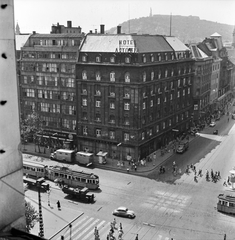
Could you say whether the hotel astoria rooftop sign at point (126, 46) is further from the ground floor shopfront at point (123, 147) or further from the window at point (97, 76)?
the ground floor shopfront at point (123, 147)

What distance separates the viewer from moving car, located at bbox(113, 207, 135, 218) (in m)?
39.6

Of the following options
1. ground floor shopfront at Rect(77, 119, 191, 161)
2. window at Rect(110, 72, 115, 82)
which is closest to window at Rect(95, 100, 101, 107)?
window at Rect(110, 72, 115, 82)

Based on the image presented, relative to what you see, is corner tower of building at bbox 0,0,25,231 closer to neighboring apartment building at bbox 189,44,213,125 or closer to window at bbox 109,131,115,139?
window at bbox 109,131,115,139

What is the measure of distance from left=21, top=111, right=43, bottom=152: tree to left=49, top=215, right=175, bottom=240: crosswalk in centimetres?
3123

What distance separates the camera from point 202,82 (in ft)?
300

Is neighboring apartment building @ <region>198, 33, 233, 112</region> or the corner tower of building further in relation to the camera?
neighboring apartment building @ <region>198, 33, 233, 112</region>

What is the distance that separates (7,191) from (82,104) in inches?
2280

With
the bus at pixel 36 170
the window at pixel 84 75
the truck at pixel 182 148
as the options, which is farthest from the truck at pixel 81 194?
the truck at pixel 182 148

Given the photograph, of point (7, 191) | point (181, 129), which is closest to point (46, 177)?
point (181, 129)

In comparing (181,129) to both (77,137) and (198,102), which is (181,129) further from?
(77,137)

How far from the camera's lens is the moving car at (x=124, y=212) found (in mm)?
39609

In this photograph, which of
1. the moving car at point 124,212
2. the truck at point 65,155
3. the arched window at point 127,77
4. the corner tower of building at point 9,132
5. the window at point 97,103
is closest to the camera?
the corner tower of building at point 9,132

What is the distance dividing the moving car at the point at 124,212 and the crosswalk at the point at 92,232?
61.4 inches

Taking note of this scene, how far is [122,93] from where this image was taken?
58.7 m
